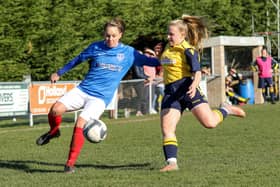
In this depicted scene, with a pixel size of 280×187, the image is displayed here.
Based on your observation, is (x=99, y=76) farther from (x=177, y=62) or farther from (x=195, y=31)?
(x=195, y=31)

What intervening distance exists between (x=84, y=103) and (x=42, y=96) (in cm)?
977

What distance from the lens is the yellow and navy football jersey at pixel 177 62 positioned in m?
8.67

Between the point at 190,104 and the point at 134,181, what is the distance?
1514 millimetres

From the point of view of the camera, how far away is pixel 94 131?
28.2 ft

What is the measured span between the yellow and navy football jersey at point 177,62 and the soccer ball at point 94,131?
0.99m

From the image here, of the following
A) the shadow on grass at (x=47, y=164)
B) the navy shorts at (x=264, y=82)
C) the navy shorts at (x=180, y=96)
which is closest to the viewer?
the navy shorts at (x=180, y=96)

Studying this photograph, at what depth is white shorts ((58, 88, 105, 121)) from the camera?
353 inches

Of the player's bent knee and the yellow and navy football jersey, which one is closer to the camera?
the yellow and navy football jersey

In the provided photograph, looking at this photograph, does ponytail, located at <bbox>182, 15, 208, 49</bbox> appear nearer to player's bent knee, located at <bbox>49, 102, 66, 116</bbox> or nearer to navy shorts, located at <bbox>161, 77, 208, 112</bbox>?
navy shorts, located at <bbox>161, 77, 208, 112</bbox>

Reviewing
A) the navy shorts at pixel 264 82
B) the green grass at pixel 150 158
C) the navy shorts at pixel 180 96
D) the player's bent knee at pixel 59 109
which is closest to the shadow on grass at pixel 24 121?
the green grass at pixel 150 158

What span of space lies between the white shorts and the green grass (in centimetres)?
70

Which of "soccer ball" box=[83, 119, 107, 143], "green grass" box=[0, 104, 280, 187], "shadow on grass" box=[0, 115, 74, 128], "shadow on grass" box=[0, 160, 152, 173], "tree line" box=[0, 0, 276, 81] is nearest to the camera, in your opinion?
"green grass" box=[0, 104, 280, 187]

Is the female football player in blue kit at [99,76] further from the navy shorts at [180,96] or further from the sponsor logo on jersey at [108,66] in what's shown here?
the navy shorts at [180,96]

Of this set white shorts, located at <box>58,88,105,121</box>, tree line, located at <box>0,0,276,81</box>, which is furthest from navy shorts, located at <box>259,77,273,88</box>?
white shorts, located at <box>58,88,105,121</box>
